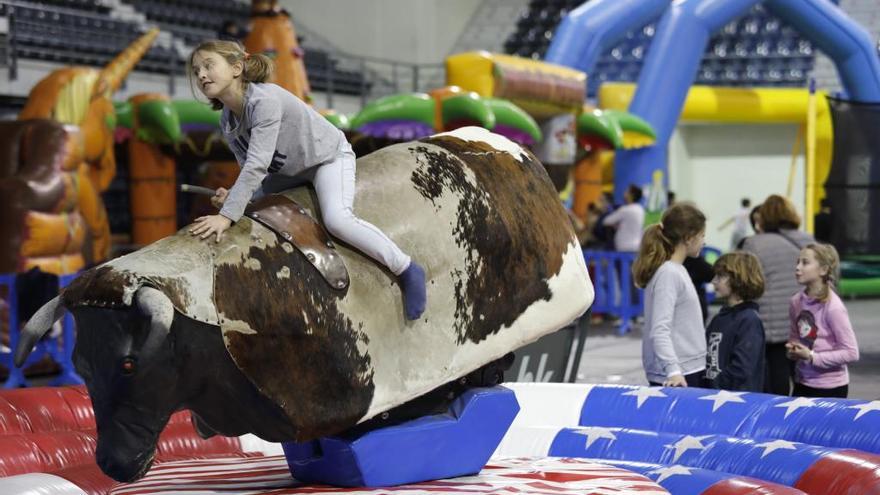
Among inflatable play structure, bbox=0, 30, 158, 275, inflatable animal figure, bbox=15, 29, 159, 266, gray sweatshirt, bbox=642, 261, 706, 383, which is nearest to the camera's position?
gray sweatshirt, bbox=642, 261, 706, 383

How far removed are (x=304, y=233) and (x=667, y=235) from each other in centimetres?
181

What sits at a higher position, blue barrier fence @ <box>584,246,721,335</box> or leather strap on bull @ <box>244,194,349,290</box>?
leather strap on bull @ <box>244,194,349,290</box>

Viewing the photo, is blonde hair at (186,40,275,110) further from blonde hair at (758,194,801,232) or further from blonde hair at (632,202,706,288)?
blonde hair at (758,194,801,232)

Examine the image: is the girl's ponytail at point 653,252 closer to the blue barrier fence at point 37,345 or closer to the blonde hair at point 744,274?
the blonde hair at point 744,274

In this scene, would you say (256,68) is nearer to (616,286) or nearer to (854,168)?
(616,286)

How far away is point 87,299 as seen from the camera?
3078 mm

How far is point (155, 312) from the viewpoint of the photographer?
2.99 meters

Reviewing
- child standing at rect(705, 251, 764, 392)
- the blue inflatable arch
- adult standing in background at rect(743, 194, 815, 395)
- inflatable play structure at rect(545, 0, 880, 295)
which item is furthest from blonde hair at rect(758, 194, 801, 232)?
the blue inflatable arch

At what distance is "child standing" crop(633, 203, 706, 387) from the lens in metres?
4.56

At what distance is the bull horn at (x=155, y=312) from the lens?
2.99 metres

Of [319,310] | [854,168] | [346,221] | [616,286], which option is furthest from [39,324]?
[854,168]

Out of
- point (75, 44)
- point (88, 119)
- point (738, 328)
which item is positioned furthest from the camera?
point (75, 44)

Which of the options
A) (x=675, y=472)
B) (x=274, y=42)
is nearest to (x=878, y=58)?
(x=274, y=42)

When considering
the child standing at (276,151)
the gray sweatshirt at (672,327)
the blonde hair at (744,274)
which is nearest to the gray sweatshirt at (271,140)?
the child standing at (276,151)
